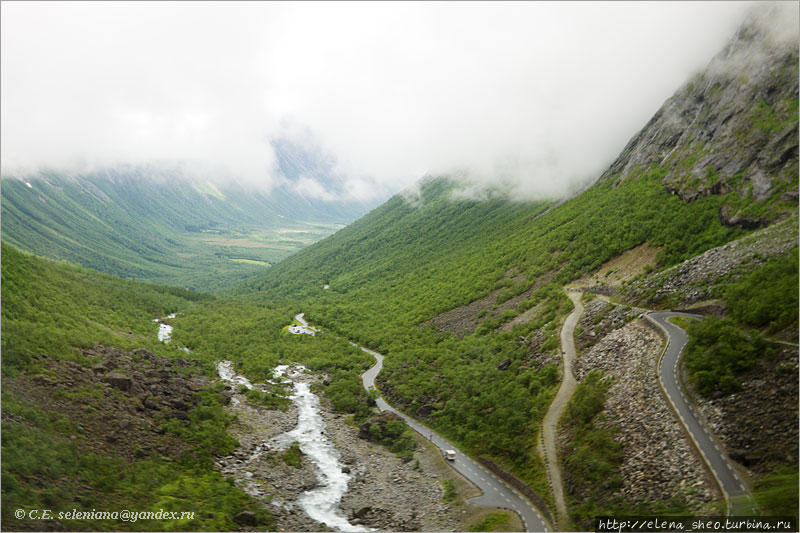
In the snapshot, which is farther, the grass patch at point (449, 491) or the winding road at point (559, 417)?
the grass patch at point (449, 491)

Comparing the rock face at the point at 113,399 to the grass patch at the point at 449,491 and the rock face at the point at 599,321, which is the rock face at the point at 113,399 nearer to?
the grass patch at the point at 449,491

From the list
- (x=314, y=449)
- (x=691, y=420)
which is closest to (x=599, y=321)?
(x=691, y=420)

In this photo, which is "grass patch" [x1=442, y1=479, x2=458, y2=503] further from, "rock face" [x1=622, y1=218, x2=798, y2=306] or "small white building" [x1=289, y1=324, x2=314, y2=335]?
"small white building" [x1=289, y1=324, x2=314, y2=335]

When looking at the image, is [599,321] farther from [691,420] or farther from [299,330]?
[299,330]

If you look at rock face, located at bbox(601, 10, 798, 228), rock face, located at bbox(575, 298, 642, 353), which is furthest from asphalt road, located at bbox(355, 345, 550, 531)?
rock face, located at bbox(601, 10, 798, 228)

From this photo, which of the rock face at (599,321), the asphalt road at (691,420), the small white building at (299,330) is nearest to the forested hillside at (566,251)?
the asphalt road at (691,420)

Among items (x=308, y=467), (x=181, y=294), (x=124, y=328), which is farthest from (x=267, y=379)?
(x=181, y=294)
